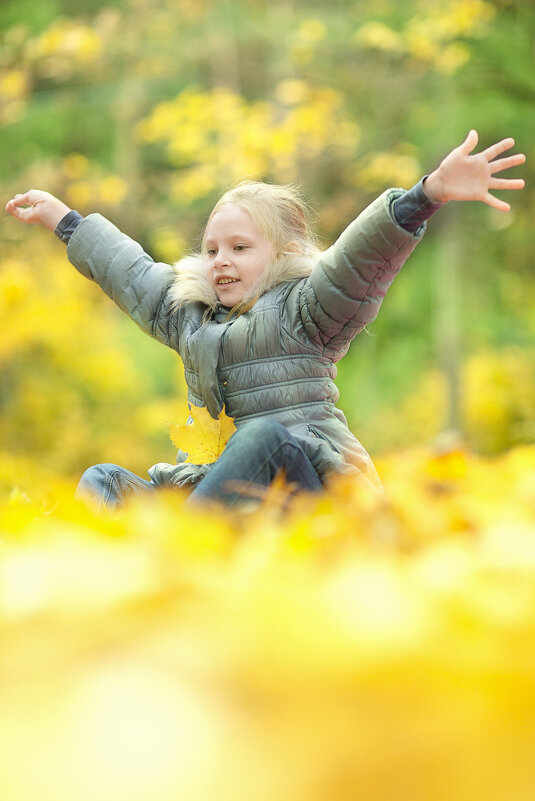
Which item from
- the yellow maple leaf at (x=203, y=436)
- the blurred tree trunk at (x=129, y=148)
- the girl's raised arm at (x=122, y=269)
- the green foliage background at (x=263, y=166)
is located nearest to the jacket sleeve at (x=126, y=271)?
the girl's raised arm at (x=122, y=269)

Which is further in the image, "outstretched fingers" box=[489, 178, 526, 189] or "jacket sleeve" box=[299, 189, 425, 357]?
"jacket sleeve" box=[299, 189, 425, 357]

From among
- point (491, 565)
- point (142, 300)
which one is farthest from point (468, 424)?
point (491, 565)

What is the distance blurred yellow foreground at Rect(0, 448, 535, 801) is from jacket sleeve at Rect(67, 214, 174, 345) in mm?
1255

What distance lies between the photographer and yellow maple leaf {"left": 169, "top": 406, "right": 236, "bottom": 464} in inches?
54.9

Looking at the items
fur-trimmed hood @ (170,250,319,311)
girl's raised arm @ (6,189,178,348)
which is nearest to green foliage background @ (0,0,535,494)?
girl's raised arm @ (6,189,178,348)

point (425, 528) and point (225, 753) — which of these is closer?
point (225, 753)

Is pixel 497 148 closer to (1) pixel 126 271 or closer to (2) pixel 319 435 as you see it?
(2) pixel 319 435

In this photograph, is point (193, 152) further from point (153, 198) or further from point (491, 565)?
point (491, 565)

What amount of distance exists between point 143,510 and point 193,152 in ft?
21.8

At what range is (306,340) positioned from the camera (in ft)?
5.64

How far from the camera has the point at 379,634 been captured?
0.57 metres

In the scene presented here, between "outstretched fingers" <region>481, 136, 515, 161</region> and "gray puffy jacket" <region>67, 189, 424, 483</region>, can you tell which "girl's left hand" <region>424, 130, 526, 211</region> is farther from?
"gray puffy jacket" <region>67, 189, 424, 483</region>

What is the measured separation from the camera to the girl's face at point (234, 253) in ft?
5.90

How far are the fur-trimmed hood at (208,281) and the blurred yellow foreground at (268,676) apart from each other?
1.14 meters
